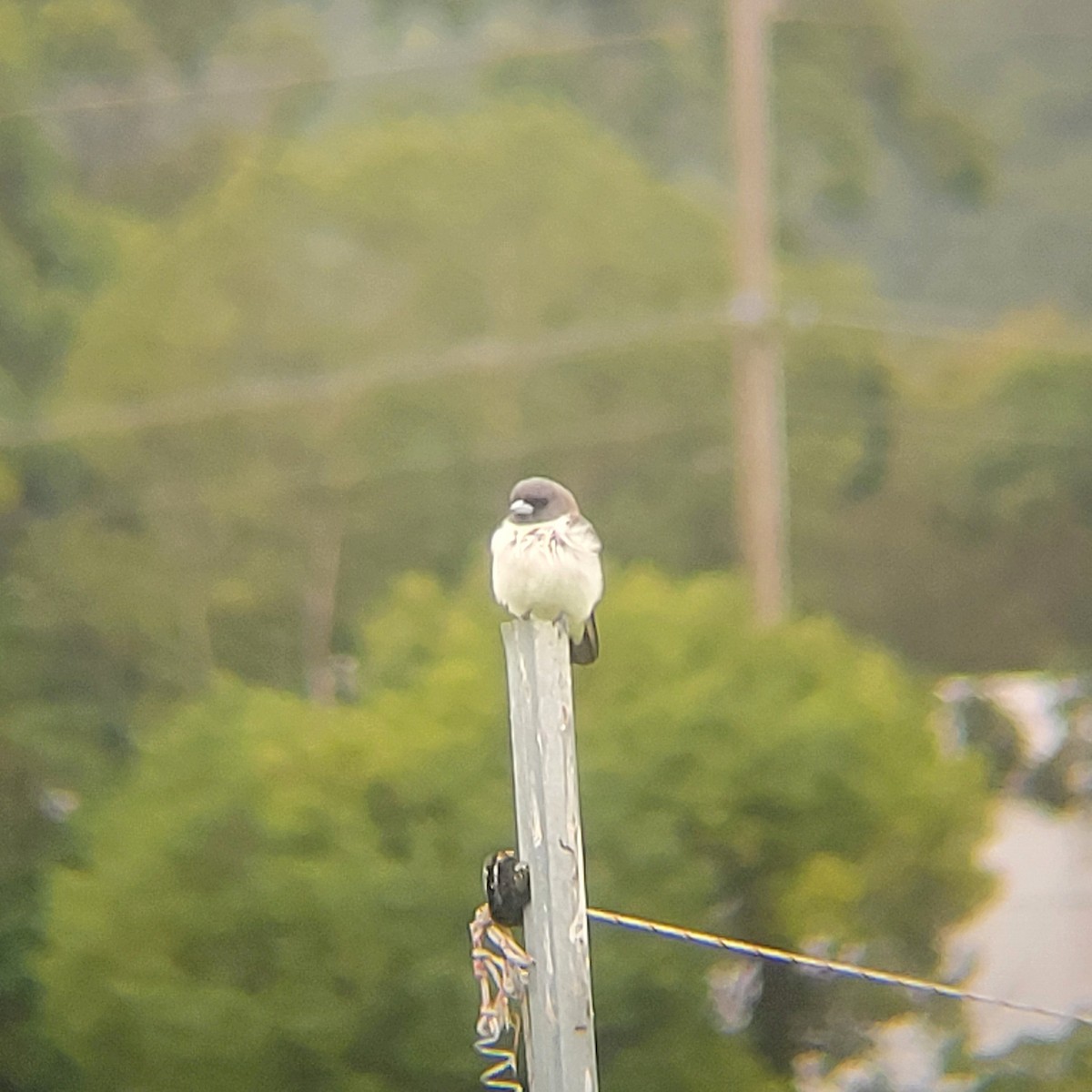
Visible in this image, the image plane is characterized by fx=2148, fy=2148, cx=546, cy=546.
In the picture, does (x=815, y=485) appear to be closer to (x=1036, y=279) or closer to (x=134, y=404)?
(x=1036, y=279)

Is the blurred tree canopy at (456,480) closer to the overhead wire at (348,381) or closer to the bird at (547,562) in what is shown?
the overhead wire at (348,381)

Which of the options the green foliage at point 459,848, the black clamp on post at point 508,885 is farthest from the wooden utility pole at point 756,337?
the black clamp on post at point 508,885

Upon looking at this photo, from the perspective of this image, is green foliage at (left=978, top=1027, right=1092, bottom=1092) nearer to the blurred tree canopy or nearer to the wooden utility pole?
the blurred tree canopy

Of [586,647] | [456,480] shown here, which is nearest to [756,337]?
[456,480]

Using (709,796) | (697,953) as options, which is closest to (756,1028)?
(697,953)

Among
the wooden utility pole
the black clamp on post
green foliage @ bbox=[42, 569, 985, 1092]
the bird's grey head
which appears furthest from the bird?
the wooden utility pole

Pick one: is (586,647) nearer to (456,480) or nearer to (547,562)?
(547,562)
